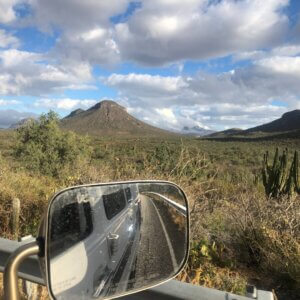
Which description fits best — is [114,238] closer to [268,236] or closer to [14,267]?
[14,267]

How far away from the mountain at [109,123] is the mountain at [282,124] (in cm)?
3728

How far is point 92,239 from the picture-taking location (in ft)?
5.60

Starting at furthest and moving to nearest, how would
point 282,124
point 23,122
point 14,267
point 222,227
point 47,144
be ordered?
point 282,124
point 23,122
point 47,144
point 222,227
point 14,267

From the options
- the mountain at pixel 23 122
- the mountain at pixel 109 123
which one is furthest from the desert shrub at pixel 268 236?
the mountain at pixel 109 123

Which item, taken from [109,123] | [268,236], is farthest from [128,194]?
[109,123]

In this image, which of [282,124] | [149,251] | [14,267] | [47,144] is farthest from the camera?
[282,124]

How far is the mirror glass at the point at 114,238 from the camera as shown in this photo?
1567 millimetres

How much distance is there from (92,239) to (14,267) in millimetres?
362

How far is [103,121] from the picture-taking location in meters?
173

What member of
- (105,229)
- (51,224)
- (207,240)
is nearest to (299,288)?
(207,240)

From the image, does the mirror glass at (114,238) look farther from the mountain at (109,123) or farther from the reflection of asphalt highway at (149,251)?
the mountain at (109,123)

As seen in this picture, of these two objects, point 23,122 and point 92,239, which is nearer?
point 92,239

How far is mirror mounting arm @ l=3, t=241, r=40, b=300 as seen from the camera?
140cm

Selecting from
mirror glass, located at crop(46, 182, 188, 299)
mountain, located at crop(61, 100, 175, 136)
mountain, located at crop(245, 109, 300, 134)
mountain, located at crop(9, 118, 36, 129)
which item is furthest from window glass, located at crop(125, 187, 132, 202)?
mountain, located at crop(61, 100, 175, 136)
